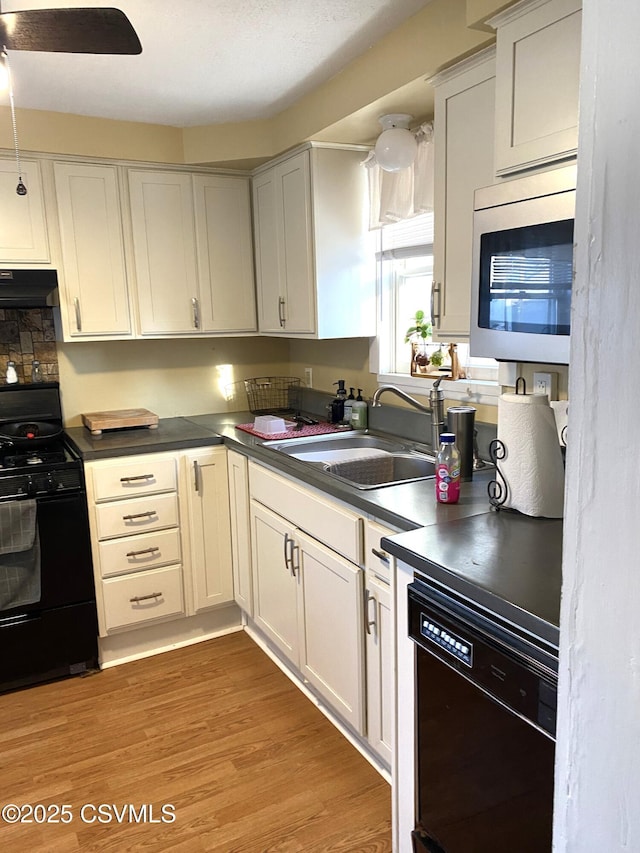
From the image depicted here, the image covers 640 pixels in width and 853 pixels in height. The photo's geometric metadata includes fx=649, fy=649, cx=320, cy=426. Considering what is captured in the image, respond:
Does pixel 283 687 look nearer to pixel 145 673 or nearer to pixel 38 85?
pixel 145 673

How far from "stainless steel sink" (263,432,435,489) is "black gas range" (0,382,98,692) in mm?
848

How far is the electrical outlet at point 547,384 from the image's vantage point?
188 cm

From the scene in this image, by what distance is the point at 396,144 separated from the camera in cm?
237

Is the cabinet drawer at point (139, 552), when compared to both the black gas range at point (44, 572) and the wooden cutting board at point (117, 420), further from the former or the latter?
the wooden cutting board at point (117, 420)

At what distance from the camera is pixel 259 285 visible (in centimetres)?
330

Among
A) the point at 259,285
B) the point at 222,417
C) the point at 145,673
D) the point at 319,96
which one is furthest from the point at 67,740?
the point at 319,96

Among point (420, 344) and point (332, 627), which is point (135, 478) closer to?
point (332, 627)

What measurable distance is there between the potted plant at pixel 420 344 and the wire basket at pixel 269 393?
1006 mm

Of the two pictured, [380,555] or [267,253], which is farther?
[267,253]

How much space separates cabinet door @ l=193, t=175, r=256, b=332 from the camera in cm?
318

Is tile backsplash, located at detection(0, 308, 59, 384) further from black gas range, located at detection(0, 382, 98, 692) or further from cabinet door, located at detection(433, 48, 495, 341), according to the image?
cabinet door, located at detection(433, 48, 495, 341)

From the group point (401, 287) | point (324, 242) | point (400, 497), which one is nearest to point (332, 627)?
point (400, 497)

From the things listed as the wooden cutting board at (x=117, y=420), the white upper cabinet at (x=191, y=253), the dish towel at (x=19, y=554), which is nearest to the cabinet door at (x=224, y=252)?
the white upper cabinet at (x=191, y=253)

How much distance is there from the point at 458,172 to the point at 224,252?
5.13 ft
